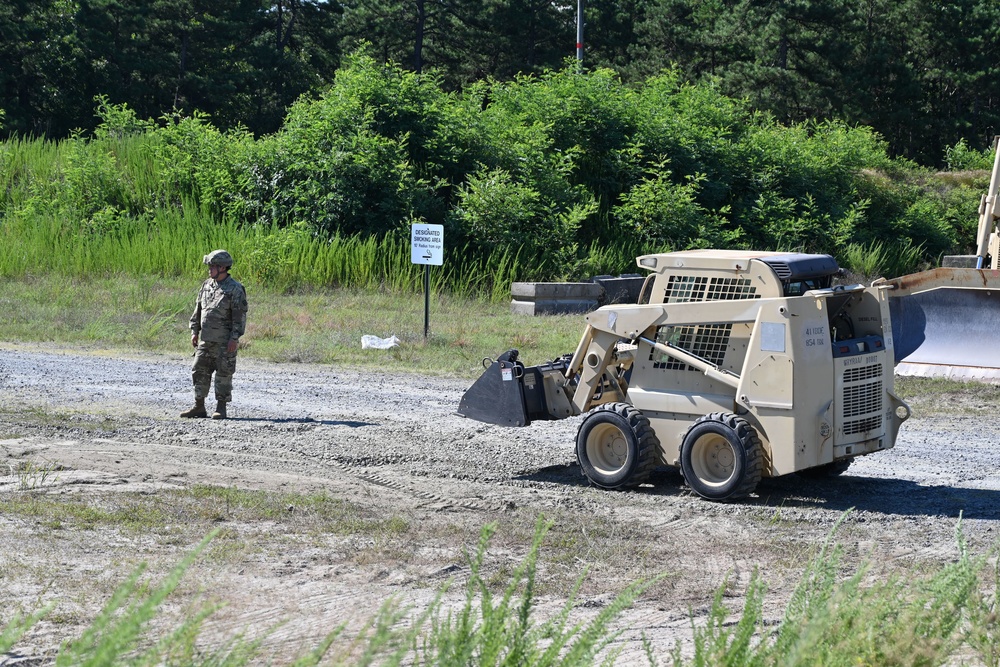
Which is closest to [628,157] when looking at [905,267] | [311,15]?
[905,267]

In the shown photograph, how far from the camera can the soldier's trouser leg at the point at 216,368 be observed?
11648mm

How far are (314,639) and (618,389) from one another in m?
4.23

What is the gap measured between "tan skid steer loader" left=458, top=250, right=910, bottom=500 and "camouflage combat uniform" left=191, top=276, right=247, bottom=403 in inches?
140

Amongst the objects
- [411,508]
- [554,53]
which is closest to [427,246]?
[411,508]

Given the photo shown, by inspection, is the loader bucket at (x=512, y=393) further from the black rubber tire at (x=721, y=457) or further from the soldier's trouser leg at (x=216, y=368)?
the soldier's trouser leg at (x=216, y=368)

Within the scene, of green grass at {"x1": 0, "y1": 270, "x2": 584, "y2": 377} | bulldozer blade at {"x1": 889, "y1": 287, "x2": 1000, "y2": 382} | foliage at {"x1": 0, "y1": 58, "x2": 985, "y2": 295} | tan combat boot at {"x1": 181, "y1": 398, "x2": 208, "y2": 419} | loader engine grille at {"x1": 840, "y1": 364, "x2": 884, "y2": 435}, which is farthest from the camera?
foliage at {"x1": 0, "y1": 58, "x2": 985, "y2": 295}

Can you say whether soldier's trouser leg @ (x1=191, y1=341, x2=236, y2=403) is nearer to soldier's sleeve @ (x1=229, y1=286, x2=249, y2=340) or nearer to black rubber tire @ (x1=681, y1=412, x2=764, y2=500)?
soldier's sleeve @ (x1=229, y1=286, x2=249, y2=340)

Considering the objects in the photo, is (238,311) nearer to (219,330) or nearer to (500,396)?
(219,330)

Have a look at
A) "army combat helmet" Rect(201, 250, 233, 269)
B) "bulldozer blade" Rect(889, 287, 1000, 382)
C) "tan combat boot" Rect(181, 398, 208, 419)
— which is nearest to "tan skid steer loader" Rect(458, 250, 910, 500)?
"army combat helmet" Rect(201, 250, 233, 269)

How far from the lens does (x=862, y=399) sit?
8.49 meters

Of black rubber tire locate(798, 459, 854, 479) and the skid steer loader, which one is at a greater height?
the skid steer loader

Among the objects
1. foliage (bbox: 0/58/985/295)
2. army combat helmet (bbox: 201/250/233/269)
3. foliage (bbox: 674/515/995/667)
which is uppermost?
foliage (bbox: 0/58/985/295)

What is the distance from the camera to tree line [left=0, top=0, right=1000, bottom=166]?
4425 centimetres

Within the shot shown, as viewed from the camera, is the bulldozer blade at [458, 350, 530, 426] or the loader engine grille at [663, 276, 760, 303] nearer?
Result: the loader engine grille at [663, 276, 760, 303]
